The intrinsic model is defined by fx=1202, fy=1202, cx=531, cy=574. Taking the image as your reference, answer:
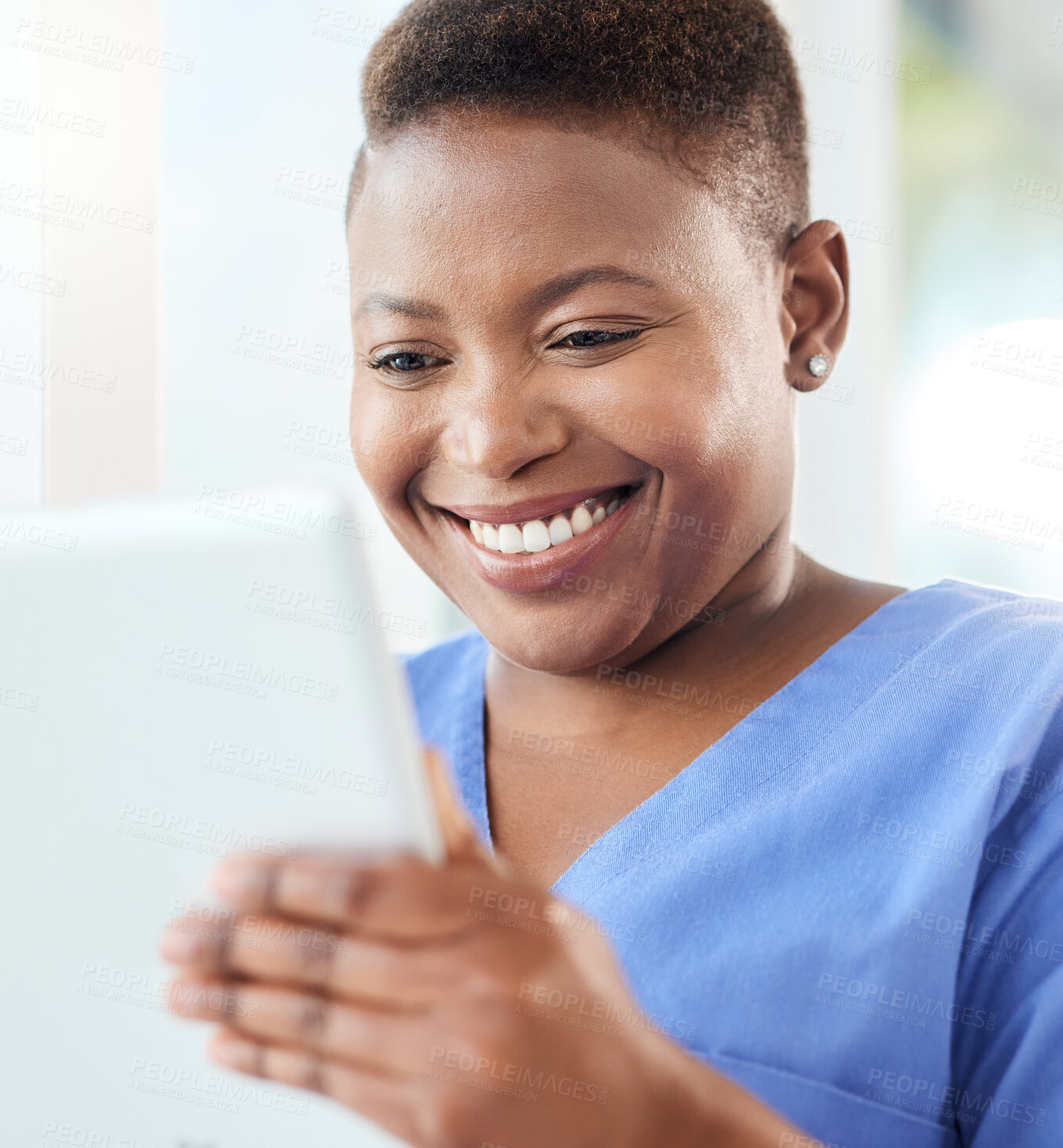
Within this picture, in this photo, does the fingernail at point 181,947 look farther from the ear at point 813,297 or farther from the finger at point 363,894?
the ear at point 813,297

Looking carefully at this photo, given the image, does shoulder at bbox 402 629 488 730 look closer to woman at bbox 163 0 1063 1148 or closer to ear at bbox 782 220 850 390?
woman at bbox 163 0 1063 1148

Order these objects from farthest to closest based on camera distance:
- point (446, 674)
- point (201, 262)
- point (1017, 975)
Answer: point (201, 262) → point (446, 674) → point (1017, 975)

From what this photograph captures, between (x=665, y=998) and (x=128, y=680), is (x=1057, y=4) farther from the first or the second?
(x=128, y=680)

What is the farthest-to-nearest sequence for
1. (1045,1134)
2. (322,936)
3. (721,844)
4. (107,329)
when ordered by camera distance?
(107,329) < (721,844) < (1045,1134) < (322,936)

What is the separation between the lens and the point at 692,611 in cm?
80

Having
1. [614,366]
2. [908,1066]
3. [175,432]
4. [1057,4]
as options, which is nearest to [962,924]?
[908,1066]

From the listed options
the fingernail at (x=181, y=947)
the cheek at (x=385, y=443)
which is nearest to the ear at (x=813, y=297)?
the cheek at (x=385, y=443)

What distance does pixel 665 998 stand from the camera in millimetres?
656

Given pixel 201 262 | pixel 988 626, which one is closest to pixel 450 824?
pixel 988 626

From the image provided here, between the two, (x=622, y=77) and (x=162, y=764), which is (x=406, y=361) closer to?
(x=622, y=77)

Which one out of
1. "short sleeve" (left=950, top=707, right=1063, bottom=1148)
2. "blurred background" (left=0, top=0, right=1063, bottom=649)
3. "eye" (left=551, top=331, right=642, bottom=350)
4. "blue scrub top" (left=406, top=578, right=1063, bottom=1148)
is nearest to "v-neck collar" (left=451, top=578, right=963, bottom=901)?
"blue scrub top" (left=406, top=578, right=1063, bottom=1148)

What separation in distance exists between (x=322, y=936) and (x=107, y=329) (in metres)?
0.84

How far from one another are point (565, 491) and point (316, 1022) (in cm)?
39

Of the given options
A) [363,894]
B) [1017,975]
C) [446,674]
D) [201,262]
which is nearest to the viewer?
[363,894]
